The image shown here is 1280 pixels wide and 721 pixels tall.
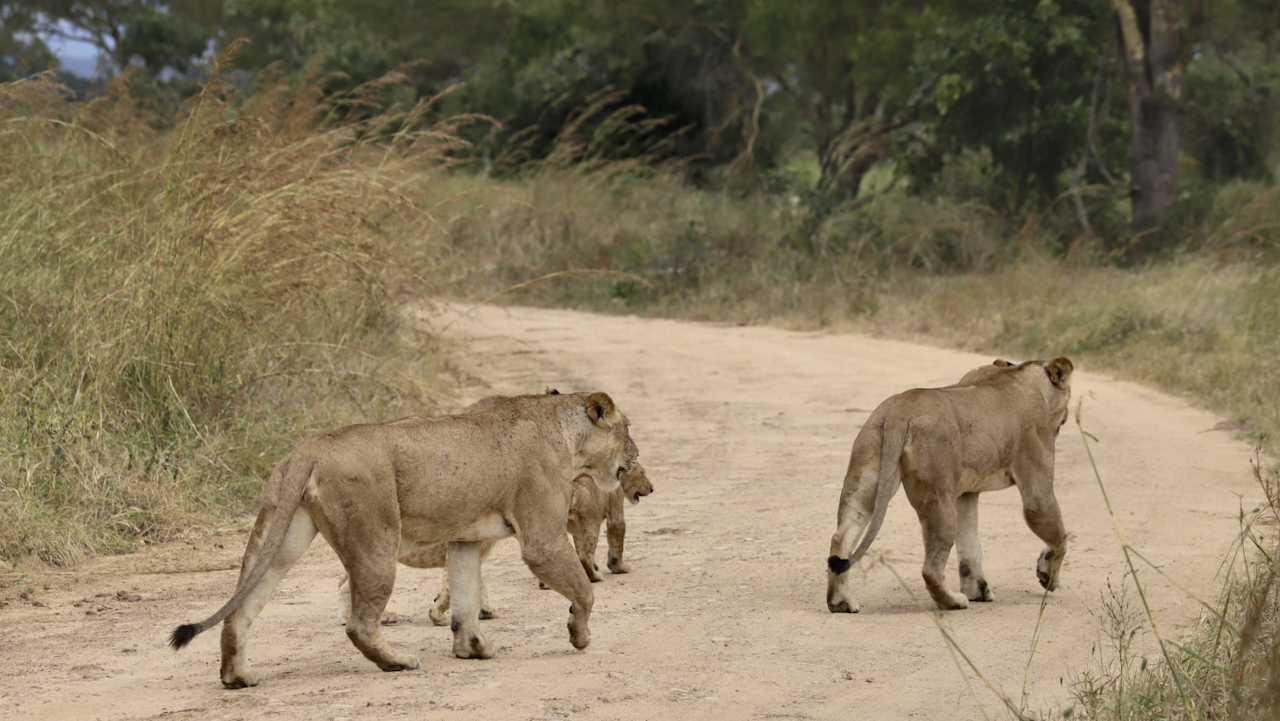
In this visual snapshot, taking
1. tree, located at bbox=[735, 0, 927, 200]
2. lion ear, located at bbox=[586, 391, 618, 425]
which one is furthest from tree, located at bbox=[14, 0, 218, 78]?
A: lion ear, located at bbox=[586, 391, 618, 425]

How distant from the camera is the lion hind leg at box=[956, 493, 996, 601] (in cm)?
551

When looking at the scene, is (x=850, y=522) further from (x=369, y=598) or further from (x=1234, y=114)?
(x=1234, y=114)

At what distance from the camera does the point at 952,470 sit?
17.4 feet

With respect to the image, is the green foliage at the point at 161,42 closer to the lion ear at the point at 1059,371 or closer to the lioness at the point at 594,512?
the lioness at the point at 594,512

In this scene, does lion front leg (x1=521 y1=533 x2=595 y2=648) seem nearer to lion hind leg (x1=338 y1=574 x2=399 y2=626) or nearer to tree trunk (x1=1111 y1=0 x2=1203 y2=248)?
lion hind leg (x1=338 y1=574 x2=399 y2=626)

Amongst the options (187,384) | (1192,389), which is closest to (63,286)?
(187,384)

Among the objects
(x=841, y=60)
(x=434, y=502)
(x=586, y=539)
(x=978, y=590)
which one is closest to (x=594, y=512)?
(x=586, y=539)

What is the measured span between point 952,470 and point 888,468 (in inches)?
10.7

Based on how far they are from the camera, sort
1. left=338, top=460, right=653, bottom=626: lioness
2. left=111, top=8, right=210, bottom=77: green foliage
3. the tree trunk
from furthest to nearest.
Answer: left=111, top=8, right=210, bottom=77: green foliage
the tree trunk
left=338, top=460, right=653, bottom=626: lioness

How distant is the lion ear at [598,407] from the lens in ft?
16.5

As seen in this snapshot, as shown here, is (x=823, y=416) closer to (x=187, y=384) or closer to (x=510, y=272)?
(x=187, y=384)

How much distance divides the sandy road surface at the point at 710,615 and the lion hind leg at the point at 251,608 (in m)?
0.06

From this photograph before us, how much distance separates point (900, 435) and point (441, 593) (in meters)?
1.94

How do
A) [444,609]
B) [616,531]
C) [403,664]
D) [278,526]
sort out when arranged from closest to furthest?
[278,526], [403,664], [444,609], [616,531]
